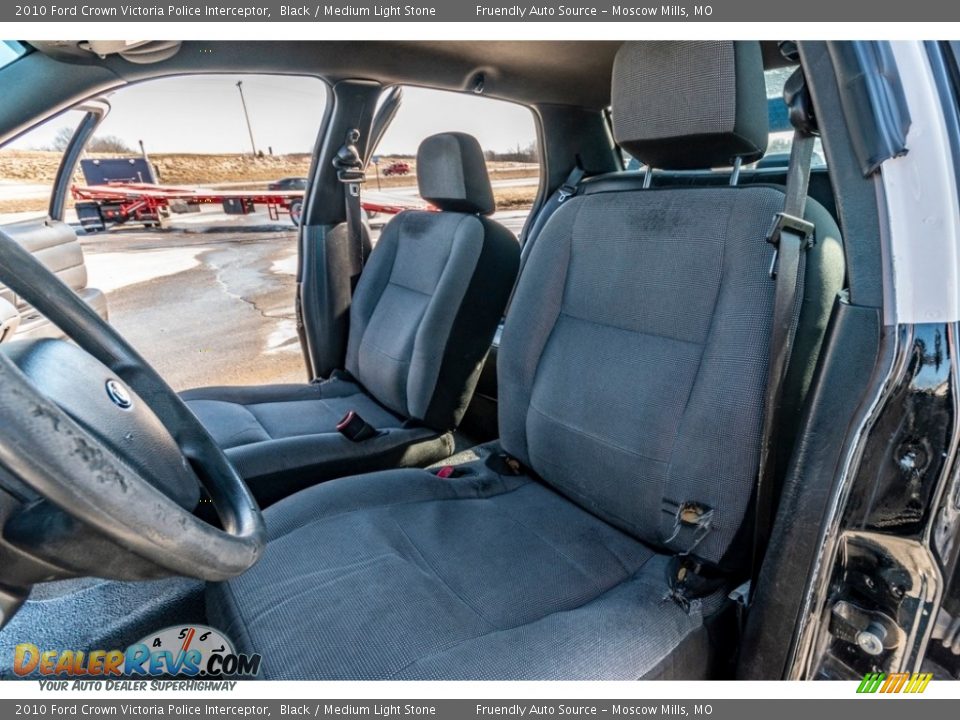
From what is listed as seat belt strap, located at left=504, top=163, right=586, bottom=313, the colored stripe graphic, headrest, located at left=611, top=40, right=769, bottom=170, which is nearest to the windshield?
headrest, located at left=611, top=40, right=769, bottom=170

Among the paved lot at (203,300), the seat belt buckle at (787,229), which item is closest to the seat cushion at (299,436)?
the paved lot at (203,300)

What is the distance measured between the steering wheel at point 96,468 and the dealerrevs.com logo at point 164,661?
28 centimetres

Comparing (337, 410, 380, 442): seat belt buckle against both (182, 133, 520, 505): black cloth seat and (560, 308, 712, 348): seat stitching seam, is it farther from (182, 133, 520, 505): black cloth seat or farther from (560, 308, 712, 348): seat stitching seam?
(560, 308, 712, 348): seat stitching seam

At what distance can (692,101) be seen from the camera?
96 cm

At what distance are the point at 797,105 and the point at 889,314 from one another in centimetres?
32

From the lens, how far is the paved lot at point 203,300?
10.1 feet

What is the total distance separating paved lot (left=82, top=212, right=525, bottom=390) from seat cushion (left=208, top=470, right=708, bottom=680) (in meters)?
1.30

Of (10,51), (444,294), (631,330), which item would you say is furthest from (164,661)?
(10,51)

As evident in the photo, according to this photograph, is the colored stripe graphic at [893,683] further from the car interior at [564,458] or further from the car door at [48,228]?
the car door at [48,228]

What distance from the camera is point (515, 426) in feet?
4.31

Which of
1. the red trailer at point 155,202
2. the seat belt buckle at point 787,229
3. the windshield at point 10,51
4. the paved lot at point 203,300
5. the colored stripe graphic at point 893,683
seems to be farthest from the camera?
the paved lot at point 203,300

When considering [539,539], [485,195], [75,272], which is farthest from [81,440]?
[75,272]

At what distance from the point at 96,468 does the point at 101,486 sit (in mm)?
16

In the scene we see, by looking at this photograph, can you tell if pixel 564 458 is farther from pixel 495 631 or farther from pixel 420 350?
pixel 420 350
